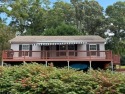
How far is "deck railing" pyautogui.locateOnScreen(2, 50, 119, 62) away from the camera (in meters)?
26.2

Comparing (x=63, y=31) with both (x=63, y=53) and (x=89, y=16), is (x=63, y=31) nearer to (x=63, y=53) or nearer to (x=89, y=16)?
(x=89, y=16)

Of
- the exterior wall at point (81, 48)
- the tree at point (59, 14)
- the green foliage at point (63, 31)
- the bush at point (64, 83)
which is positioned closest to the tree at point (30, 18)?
the tree at point (59, 14)

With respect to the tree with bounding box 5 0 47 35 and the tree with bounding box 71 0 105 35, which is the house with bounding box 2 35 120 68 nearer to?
the tree with bounding box 5 0 47 35

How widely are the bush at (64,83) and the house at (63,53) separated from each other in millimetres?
17118

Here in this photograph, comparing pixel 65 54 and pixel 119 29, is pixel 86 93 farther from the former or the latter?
pixel 119 29

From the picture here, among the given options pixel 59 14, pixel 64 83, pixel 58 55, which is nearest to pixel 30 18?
pixel 59 14

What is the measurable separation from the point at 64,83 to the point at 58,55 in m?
20.1

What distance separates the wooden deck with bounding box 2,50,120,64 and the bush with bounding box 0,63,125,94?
1816cm

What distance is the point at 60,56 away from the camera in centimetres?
2698

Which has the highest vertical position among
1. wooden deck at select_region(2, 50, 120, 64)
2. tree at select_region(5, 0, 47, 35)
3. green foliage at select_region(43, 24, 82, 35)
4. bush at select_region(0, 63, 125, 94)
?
tree at select_region(5, 0, 47, 35)

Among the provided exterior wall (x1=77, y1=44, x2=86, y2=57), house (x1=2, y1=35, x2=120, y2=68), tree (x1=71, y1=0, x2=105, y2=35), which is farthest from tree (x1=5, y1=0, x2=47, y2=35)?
exterior wall (x1=77, y1=44, x2=86, y2=57)

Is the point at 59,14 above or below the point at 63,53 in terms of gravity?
above

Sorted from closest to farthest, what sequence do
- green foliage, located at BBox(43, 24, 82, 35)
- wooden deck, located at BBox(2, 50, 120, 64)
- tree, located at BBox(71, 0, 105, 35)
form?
wooden deck, located at BBox(2, 50, 120, 64) → green foliage, located at BBox(43, 24, 82, 35) → tree, located at BBox(71, 0, 105, 35)

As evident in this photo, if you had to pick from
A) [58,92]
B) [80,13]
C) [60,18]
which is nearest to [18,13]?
[60,18]
